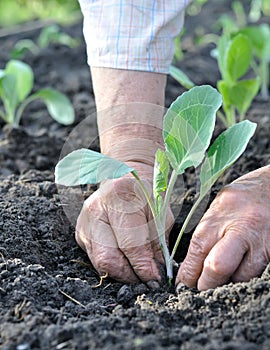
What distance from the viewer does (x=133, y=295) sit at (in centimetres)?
154

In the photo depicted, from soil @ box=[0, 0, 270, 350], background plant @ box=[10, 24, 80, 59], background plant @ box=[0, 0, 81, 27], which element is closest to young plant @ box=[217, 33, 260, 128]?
soil @ box=[0, 0, 270, 350]

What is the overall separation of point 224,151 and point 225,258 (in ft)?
0.91

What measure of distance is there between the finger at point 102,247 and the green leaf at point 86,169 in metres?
0.26

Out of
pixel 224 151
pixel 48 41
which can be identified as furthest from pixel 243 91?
pixel 48 41

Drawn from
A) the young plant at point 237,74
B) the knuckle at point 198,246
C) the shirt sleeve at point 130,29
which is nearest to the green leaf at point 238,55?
the young plant at point 237,74

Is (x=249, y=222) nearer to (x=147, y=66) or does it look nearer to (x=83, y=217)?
(x=83, y=217)

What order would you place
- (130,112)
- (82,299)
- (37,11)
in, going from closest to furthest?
(82,299) → (130,112) → (37,11)

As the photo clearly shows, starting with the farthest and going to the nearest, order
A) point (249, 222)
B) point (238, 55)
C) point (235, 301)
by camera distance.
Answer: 1. point (238, 55)
2. point (249, 222)
3. point (235, 301)

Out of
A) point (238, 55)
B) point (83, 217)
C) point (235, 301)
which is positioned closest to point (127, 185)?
point (83, 217)

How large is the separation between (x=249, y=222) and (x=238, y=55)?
1.17 meters

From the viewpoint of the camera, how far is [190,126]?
59.8 inches

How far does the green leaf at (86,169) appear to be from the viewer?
1.34 metres

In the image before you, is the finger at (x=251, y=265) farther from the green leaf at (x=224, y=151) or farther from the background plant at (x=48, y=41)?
the background plant at (x=48, y=41)

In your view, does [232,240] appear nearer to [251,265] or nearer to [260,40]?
[251,265]
